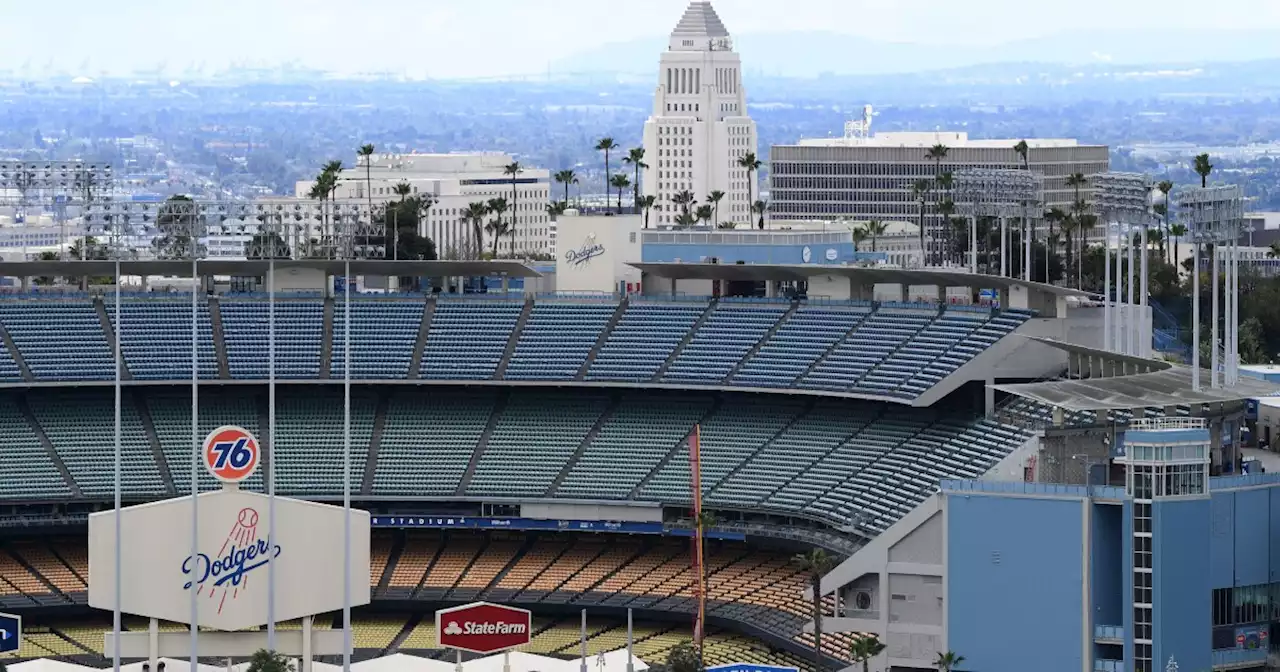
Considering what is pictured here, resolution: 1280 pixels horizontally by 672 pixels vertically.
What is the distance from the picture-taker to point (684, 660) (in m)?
54.2

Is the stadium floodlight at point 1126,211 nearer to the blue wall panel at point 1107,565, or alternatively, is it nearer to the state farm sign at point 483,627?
the blue wall panel at point 1107,565

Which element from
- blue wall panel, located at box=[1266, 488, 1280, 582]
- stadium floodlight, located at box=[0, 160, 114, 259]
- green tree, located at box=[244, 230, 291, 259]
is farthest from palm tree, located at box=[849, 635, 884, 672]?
stadium floodlight, located at box=[0, 160, 114, 259]

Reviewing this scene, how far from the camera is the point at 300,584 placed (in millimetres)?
51438

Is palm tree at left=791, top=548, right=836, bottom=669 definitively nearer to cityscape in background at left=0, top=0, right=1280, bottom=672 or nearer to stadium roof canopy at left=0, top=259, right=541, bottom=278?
cityscape in background at left=0, top=0, right=1280, bottom=672

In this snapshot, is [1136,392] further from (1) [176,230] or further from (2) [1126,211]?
(1) [176,230]

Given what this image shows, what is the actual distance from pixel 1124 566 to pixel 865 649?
585 cm

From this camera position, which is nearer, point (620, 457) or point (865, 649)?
point (865, 649)

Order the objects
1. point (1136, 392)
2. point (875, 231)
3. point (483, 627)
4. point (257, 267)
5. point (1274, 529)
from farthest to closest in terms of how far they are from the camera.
→ point (875, 231) < point (257, 267) < point (1136, 392) < point (483, 627) < point (1274, 529)

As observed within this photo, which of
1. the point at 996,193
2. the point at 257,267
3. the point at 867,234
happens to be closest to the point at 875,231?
the point at 867,234

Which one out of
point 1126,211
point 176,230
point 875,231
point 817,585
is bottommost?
point 817,585

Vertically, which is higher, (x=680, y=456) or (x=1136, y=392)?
(x=1136, y=392)

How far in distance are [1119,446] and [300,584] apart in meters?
18.3

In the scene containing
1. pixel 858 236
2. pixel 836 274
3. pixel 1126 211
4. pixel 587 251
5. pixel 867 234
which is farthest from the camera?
pixel 867 234

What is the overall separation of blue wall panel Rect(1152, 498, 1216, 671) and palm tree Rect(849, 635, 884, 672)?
6142 millimetres
